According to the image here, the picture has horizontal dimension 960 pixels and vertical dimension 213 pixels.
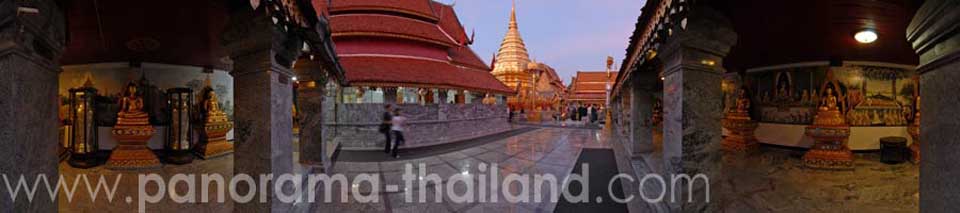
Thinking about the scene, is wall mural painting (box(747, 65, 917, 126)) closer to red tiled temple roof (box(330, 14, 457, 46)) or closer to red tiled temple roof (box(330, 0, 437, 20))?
red tiled temple roof (box(330, 14, 457, 46))

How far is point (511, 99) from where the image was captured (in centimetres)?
2383

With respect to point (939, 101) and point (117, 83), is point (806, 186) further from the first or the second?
point (117, 83)

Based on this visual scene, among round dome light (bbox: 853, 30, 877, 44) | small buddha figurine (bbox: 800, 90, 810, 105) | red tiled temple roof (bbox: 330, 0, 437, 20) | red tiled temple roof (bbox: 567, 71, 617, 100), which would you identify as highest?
red tiled temple roof (bbox: 330, 0, 437, 20)

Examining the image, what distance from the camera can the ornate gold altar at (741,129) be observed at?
7586mm

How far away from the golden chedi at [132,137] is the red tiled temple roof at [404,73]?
4.27m

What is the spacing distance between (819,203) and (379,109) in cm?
931

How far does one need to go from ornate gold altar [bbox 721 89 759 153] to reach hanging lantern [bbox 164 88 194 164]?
42.5 ft

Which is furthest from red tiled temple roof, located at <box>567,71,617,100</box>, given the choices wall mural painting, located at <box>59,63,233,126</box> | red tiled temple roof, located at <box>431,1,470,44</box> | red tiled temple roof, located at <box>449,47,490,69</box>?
wall mural painting, located at <box>59,63,233,126</box>

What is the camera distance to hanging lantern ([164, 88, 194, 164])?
6.86 metres

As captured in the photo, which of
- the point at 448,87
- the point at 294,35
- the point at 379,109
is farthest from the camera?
the point at 448,87

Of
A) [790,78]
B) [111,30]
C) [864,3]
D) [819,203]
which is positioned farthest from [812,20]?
[111,30]

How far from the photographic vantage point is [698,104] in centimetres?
266

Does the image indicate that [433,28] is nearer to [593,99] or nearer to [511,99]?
[511,99]

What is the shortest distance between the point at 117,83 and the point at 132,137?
1.64 m
